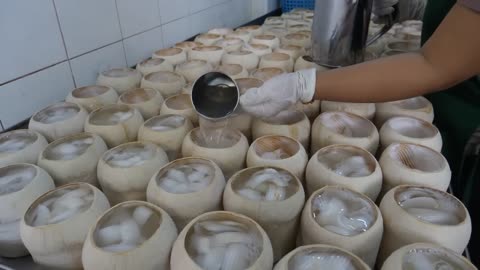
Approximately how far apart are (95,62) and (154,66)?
0.65 feet

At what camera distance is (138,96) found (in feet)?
3.18

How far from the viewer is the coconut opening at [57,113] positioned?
860 mm

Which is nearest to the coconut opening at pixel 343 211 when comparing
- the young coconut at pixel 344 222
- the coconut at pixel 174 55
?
the young coconut at pixel 344 222

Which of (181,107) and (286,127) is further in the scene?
(181,107)

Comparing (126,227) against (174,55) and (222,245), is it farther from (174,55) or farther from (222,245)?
(174,55)

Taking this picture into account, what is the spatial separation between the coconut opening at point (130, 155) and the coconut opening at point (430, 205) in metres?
0.47

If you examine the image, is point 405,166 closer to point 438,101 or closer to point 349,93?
point 349,93

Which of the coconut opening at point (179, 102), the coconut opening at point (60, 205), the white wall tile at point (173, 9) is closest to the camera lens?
the coconut opening at point (60, 205)

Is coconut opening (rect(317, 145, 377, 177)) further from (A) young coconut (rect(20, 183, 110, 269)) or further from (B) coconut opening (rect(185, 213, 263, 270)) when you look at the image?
(A) young coconut (rect(20, 183, 110, 269))

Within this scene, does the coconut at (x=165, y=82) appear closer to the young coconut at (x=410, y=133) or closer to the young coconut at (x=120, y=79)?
the young coconut at (x=120, y=79)

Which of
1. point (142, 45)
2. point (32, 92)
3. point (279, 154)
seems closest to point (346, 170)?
point (279, 154)

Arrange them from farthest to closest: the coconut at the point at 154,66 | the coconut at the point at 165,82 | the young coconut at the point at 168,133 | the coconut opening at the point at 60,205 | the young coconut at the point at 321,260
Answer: the coconut at the point at 154,66 → the coconut at the point at 165,82 → the young coconut at the point at 168,133 → the coconut opening at the point at 60,205 → the young coconut at the point at 321,260

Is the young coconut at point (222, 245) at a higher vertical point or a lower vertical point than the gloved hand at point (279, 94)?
lower

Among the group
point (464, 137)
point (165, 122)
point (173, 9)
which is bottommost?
point (464, 137)
